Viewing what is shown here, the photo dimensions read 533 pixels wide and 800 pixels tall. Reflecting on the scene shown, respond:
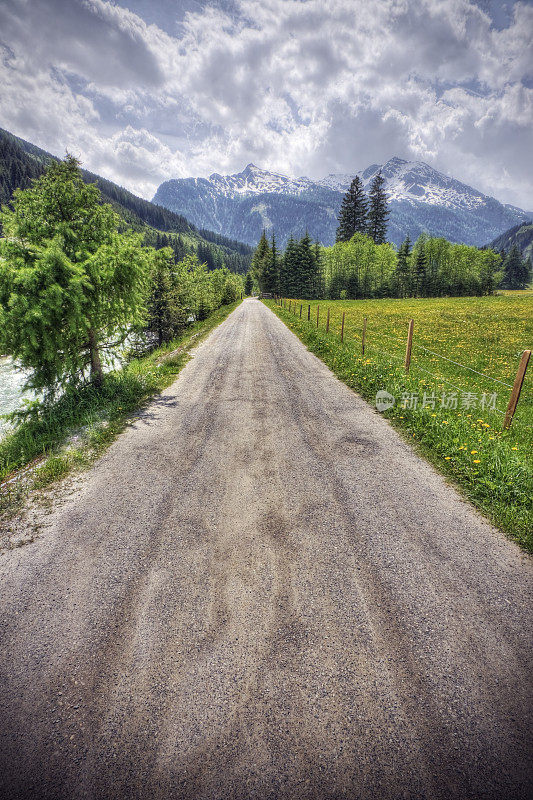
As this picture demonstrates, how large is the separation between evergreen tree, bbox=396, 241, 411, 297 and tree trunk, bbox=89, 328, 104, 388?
229ft

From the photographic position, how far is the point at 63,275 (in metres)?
7.53

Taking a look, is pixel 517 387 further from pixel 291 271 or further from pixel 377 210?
pixel 377 210

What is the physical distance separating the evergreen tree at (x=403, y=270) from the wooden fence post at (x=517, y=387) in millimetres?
68542

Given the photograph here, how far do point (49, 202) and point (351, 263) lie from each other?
215 feet

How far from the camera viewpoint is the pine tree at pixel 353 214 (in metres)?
77.1

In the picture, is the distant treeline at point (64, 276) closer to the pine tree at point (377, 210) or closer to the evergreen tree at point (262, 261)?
the evergreen tree at point (262, 261)

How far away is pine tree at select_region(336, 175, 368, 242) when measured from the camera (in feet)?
253

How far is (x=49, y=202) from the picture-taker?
8.02 meters

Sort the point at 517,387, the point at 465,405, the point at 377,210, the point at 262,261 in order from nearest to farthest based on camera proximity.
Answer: the point at 517,387
the point at 465,405
the point at 262,261
the point at 377,210

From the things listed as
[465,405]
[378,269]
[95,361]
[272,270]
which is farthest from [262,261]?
[465,405]

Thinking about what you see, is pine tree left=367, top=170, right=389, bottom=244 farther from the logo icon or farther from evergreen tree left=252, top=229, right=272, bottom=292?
the logo icon

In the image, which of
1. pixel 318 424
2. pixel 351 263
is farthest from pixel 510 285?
pixel 318 424

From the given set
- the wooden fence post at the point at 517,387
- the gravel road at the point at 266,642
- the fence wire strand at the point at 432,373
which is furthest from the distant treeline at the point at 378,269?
the gravel road at the point at 266,642

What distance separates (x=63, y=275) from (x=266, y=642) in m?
8.48
